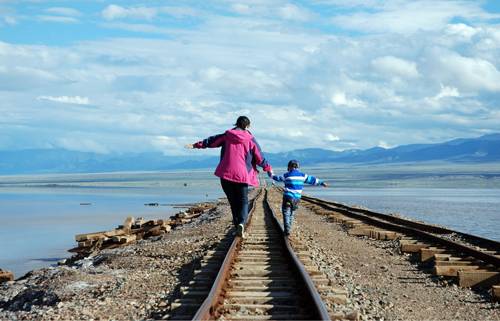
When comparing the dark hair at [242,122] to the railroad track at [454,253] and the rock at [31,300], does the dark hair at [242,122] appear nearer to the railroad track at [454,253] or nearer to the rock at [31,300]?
the railroad track at [454,253]

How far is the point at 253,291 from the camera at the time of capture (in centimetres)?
792

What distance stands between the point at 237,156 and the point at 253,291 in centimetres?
325

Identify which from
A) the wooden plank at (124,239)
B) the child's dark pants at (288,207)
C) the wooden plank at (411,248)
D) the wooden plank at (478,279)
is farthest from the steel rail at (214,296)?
the wooden plank at (124,239)

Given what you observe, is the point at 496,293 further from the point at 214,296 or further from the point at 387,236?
the point at 387,236

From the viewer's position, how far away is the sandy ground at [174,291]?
760 centimetres

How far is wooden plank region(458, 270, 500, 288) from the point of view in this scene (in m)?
9.38

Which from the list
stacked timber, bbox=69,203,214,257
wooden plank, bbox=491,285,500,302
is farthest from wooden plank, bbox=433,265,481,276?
stacked timber, bbox=69,203,214,257

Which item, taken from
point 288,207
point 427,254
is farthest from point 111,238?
point 427,254

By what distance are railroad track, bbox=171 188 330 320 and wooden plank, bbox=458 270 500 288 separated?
2.21 metres

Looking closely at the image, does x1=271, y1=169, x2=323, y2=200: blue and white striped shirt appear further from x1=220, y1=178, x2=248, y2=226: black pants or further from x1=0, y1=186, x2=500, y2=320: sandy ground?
x1=220, y1=178, x2=248, y2=226: black pants

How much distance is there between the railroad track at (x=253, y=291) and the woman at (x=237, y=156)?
1.03m

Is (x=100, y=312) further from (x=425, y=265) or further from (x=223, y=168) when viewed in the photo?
(x=425, y=265)

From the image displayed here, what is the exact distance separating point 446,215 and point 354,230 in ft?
58.3

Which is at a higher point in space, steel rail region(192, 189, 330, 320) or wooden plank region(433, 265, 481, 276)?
steel rail region(192, 189, 330, 320)
